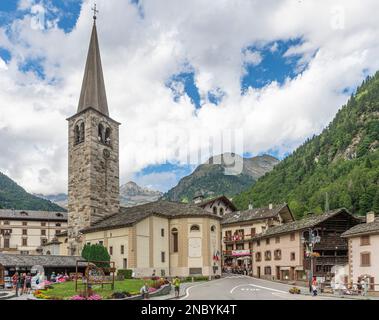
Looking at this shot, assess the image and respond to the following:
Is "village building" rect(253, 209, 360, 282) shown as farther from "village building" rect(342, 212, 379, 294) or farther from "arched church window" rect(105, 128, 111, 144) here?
"arched church window" rect(105, 128, 111, 144)

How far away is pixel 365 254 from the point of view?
42.9m

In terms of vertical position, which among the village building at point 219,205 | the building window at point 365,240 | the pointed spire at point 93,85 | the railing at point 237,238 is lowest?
the railing at point 237,238

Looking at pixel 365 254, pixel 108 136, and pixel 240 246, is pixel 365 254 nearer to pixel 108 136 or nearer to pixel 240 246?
pixel 240 246

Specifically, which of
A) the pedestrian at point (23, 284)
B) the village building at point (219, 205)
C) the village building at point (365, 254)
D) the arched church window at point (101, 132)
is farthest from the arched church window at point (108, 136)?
the village building at point (365, 254)

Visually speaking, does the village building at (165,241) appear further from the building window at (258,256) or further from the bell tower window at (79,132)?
the bell tower window at (79,132)

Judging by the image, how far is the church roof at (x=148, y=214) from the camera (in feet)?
202

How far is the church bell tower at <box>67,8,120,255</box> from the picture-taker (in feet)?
232

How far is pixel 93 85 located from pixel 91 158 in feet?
42.4

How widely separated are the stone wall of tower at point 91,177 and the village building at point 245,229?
2318cm

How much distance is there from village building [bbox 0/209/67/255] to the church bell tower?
130 ft

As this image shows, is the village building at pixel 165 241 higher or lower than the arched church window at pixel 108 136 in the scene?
lower

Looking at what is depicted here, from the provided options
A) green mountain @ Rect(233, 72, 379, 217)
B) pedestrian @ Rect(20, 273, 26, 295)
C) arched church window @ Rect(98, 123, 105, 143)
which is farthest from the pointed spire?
green mountain @ Rect(233, 72, 379, 217)
